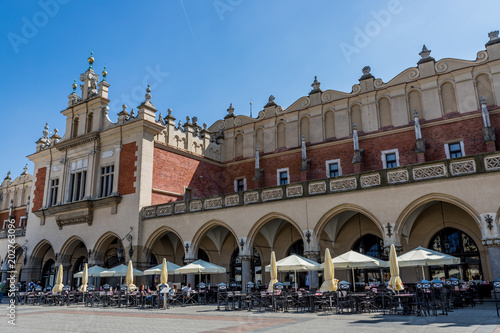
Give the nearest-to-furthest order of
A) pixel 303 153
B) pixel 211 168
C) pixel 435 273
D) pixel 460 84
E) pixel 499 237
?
pixel 499 237, pixel 435 273, pixel 460 84, pixel 303 153, pixel 211 168

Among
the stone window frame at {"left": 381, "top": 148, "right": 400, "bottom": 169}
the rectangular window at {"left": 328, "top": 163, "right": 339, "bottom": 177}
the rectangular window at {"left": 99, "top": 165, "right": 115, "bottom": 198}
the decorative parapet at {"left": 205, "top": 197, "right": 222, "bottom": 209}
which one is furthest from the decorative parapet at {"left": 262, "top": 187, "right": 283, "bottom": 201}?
the rectangular window at {"left": 99, "top": 165, "right": 115, "bottom": 198}

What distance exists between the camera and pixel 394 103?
2338 centimetres

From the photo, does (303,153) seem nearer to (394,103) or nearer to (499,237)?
(394,103)

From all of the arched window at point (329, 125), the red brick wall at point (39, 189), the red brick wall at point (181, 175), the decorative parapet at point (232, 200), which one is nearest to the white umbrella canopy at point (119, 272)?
the red brick wall at point (181, 175)

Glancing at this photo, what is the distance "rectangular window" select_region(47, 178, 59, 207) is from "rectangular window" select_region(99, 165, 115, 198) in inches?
188

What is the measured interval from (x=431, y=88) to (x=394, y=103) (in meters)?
2.02

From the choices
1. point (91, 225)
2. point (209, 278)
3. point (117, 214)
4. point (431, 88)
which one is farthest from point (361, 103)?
point (91, 225)

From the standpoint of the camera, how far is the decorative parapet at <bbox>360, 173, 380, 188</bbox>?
17219mm

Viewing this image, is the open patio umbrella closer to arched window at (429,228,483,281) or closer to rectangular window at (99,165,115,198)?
arched window at (429,228,483,281)

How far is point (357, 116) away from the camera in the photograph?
2453 centimetres

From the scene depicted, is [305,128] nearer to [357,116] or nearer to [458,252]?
[357,116]

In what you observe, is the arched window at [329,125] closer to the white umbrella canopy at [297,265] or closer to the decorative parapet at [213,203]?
the decorative parapet at [213,203]

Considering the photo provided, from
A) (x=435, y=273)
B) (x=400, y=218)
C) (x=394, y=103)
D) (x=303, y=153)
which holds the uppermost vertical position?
(x=394, y=103)

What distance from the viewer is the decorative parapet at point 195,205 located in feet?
72.8
